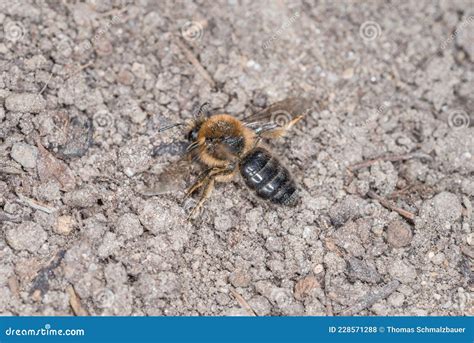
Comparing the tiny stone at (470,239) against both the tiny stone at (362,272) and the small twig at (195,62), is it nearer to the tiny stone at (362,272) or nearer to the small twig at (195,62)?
the tiny stone at (362,272)

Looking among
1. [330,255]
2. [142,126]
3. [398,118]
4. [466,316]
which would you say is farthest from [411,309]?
[142,126]

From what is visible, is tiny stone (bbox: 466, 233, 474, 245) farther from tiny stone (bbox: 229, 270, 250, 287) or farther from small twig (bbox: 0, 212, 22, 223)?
small twig (bbox: 0, 212, 22, 223)

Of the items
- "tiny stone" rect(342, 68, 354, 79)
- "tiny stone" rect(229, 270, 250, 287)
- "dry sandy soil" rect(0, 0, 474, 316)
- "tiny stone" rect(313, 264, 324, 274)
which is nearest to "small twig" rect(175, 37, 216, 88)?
"dry sandy soil" rect(0, 0, 474, 316)

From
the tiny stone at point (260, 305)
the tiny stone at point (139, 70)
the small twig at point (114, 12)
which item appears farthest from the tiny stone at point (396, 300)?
the small twig at point (114, 12)

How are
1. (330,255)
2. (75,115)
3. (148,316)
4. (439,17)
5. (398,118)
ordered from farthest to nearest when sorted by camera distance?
(439,17) < (398,118) < (75,115) < (330,255) < (148,316)

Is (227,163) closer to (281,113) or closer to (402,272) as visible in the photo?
(281,113)

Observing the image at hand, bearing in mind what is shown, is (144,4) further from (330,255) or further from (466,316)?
(466,316)

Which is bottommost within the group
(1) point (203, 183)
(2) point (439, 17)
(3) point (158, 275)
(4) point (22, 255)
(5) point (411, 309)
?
(4) point (22, 255)
